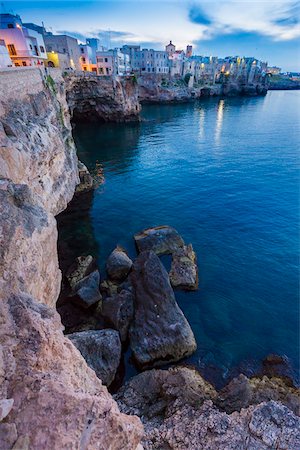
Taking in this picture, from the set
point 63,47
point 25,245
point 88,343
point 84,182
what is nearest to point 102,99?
point 63,47

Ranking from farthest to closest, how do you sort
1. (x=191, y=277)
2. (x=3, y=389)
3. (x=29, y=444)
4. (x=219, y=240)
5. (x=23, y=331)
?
1. (x=219, y=240)
2. (x=191, y=277)
3. (x=23, y=331)
4. (x=3, y=389)
5. (x=29, y=444)

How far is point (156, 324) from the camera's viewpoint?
44.2ft

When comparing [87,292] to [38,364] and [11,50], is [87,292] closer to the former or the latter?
[38,364]

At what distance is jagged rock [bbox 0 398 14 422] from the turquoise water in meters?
9.70

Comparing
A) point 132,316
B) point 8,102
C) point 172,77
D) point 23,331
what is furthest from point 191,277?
point 172,77

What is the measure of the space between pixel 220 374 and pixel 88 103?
242ft

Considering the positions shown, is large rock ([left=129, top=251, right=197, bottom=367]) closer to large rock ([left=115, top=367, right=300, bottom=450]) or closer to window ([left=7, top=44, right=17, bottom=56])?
large rock ([left=115, top=367, right=300, bottom=450])

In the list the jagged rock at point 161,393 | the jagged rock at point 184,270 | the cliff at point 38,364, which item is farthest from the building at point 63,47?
the jagged rock at point 161,393

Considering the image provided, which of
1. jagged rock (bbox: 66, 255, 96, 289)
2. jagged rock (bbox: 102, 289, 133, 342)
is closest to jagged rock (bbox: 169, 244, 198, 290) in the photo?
jagged rock (bbox: 102, 289, 133, 342)

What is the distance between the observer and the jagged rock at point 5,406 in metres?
3.73

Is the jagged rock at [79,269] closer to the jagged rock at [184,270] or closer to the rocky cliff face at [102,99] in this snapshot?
the jagged rock at [184,270]

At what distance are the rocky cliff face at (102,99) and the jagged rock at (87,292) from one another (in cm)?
5857

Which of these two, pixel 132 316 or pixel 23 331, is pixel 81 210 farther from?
pixel 23 331

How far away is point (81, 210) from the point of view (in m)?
26.5
